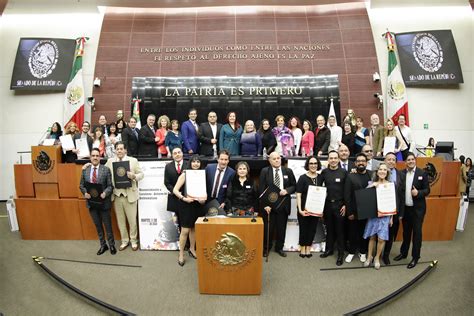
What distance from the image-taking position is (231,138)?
545 cm

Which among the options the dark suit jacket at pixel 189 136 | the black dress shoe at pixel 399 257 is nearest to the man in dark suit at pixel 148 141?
the dark suit jacket at pixel 189 136

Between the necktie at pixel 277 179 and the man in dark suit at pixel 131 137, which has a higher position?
the man in dark suit at pixel 131 137

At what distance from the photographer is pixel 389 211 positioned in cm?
409

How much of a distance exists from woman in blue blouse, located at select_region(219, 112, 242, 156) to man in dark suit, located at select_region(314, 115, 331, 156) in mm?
1404

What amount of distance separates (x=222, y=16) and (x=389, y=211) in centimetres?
768

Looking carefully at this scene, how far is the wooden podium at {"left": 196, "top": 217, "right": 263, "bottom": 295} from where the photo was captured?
3.43 meters

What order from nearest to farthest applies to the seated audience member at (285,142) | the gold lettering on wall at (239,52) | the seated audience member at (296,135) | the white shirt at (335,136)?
1. the seated audience member at (285,142)
2. the seated audience member at (296,135)
3. the white shirt at (335,136)
4. the gold lettering on wall at (239,52)

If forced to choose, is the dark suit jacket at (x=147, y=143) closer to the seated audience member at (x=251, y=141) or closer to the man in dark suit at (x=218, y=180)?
the seated audience member at (x=251, y=141)

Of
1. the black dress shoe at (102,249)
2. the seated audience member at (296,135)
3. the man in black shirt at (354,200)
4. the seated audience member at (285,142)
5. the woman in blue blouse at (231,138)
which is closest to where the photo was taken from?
the man in black shirt at (354,200)

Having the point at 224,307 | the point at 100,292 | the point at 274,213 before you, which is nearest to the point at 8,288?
the point at 100,292

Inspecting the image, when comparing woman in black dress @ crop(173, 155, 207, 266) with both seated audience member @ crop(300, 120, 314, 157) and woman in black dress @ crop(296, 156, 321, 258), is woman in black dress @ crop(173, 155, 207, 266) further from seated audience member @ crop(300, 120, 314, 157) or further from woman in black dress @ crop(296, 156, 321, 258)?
seated audience member @ crop(300, 120, 314, 157)

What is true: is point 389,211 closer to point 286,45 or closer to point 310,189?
point 310,189

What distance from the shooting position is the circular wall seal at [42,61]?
29.9 ft

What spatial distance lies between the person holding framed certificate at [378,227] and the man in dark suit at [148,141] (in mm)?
3680
